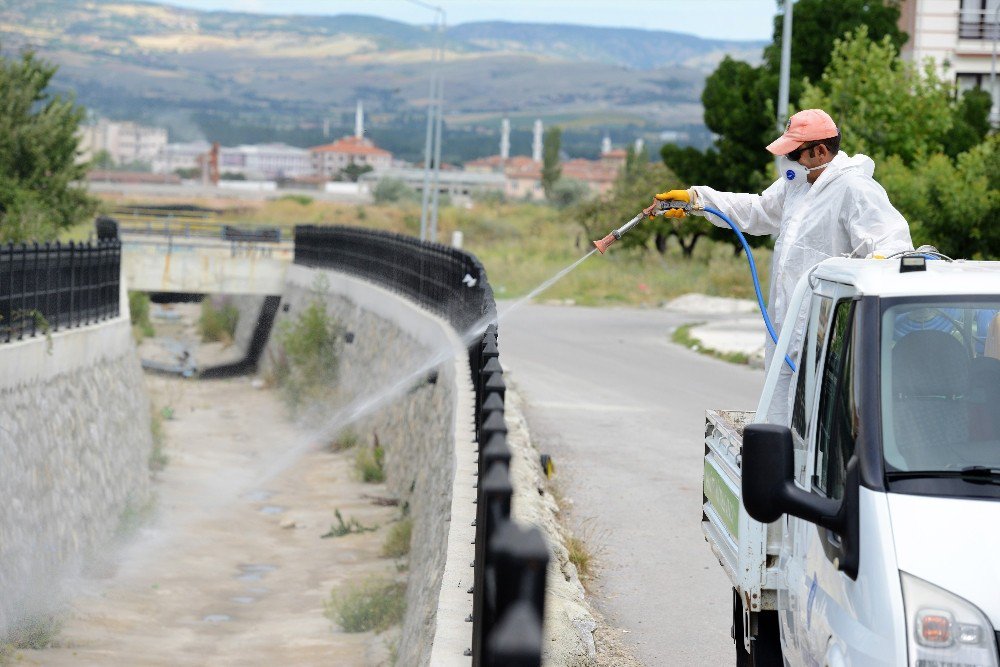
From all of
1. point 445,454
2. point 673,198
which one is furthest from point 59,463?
point 673,198

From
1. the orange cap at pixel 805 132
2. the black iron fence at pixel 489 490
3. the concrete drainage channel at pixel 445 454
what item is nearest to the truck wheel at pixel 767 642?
the concrete drainage channel at pixel 445 454

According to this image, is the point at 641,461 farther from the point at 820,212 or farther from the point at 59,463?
the point at 820,212

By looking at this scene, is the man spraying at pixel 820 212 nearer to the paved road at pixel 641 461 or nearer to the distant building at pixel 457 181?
the paved road at pixel 641 461

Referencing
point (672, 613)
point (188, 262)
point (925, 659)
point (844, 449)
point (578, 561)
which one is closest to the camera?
point (925, 659)

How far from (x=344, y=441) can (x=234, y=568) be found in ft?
24.4

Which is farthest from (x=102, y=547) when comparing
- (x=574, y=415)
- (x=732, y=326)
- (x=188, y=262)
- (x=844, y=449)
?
(x=188, y=262)

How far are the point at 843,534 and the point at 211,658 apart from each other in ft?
31.4

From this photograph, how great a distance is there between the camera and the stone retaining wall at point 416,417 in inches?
287

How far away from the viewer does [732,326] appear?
29234 mm

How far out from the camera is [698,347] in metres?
24.6

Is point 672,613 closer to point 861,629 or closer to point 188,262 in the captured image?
point 861,629

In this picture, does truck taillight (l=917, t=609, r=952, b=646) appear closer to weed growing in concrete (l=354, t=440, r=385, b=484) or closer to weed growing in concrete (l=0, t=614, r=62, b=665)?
weed growing in concrete (l=0, t=614, r=62, b=665)

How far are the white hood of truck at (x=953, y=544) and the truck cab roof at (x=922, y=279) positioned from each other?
82 centimetres

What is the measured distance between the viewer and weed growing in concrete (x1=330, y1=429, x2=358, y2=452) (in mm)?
23344
